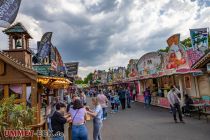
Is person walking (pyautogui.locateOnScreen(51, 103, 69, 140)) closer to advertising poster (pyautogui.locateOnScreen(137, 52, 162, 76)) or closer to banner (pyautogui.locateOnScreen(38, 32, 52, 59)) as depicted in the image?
banner (pyautogui.locateOnScreen(38, 32, 52, 59))

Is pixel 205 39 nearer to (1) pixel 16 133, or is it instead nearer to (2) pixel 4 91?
(2) pixel 4 91

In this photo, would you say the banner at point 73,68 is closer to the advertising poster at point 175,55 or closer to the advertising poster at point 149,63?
the advertising poster at point 149,63

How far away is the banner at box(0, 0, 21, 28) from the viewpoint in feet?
26.7

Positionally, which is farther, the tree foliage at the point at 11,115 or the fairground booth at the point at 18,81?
the fairground booth at the point at 18,81

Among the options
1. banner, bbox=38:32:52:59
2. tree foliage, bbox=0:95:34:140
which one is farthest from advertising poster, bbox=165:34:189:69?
tree foliage, bbox=0:95:34:140

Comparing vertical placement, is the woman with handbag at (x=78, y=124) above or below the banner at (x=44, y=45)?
below

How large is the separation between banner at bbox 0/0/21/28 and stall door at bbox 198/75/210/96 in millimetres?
14511

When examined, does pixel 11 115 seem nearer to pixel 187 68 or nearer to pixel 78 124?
pixel 78 124

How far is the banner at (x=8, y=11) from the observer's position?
815cm

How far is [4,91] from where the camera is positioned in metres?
10.3

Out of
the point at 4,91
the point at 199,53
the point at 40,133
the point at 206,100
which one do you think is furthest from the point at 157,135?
the point at 199,53

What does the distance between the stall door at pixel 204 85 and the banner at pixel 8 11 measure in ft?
47.6

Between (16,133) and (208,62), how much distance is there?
429 inches

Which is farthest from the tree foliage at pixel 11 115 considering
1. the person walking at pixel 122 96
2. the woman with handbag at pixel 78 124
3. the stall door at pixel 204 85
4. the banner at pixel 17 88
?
the person walking at pixel 122 96
